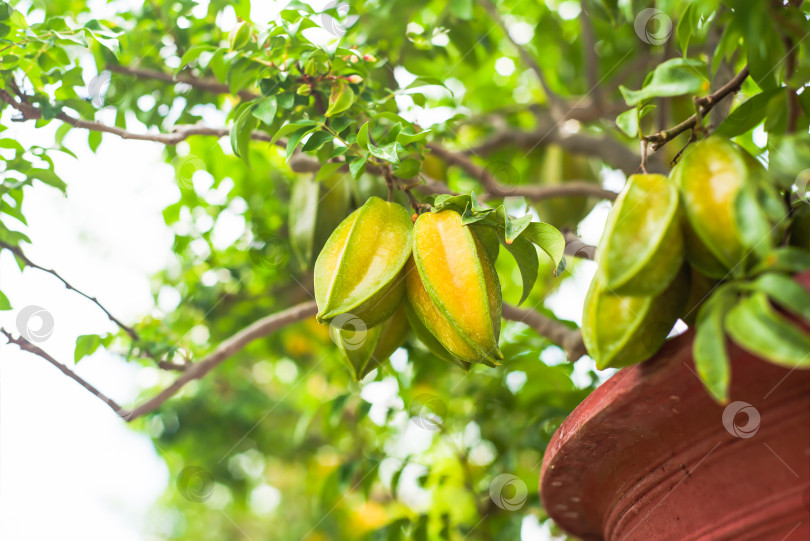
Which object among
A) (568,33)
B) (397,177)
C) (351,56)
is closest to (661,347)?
(397,177)

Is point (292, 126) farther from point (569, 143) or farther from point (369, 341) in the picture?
point (569, 143)

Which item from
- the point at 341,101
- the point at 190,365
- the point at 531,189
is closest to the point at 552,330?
the point at 531,189

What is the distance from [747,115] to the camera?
83cm

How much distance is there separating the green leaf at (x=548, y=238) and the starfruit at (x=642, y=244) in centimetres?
13

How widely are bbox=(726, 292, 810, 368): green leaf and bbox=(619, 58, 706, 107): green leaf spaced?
29cm

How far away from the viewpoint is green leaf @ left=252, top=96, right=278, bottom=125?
3.30 ft

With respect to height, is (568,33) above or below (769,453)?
below

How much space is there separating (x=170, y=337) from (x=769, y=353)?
133 centimetres

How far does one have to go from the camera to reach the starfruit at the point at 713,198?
61cm

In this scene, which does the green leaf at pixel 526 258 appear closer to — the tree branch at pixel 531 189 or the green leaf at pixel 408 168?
the green leaf at pixel 408 168

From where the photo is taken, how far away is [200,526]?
554 cm

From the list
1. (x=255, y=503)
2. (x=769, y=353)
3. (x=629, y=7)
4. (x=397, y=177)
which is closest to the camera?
(x=769, y=353)

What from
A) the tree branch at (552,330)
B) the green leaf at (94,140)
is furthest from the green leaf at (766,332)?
the green leaf at (94,140)

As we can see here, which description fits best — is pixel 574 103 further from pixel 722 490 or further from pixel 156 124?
pixel 722 490
